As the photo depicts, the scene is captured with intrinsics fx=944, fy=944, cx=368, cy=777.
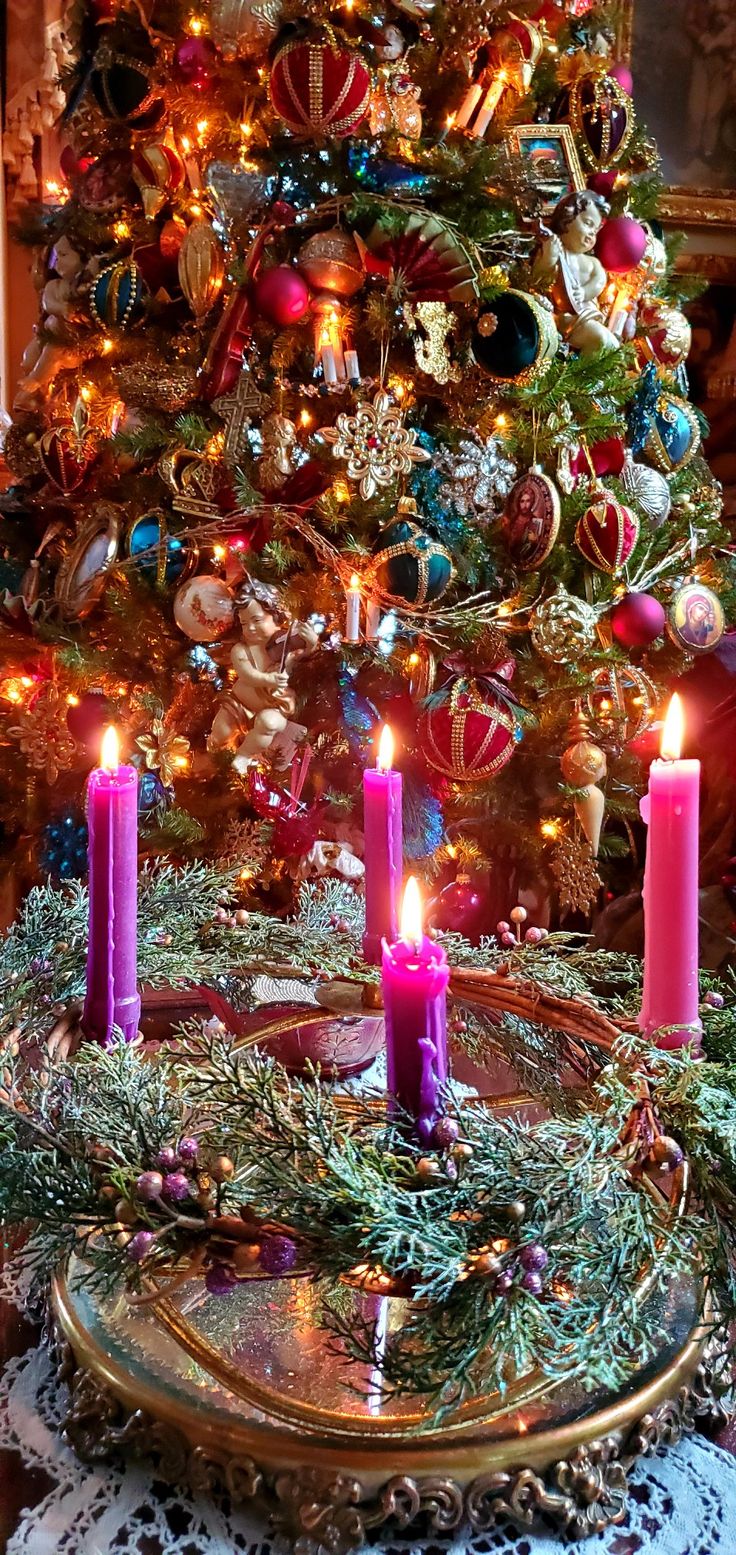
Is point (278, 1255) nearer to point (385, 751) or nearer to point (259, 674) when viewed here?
point (385, 751)

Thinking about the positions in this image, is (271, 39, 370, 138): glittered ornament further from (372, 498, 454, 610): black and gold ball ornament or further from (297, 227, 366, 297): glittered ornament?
(372, 498, 454, 610): black and gold ball ornament

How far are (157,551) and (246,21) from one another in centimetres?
72

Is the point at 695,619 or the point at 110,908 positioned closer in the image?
the point at 110,908

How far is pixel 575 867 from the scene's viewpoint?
1.48 meters

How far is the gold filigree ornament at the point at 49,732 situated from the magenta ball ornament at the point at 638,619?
844 millimetres

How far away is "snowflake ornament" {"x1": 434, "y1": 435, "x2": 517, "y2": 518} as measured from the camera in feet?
4.47

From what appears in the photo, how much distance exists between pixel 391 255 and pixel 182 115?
1.50ft

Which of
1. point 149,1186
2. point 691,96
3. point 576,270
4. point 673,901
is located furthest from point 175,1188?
point 691,96

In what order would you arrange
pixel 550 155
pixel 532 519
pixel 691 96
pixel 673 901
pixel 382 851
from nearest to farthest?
pixel 673 901 < pixel 382 851 < pixel 532 519 < pixel 550 155 < pixel 691 96

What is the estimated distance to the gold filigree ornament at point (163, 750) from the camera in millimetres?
1383

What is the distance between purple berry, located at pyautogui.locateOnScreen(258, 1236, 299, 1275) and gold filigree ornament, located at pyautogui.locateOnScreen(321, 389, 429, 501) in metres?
1.07

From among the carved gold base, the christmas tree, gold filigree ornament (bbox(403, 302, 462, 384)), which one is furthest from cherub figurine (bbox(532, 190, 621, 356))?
the carved gold base

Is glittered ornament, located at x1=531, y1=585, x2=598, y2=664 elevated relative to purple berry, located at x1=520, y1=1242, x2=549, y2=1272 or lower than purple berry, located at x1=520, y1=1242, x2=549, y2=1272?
elevated

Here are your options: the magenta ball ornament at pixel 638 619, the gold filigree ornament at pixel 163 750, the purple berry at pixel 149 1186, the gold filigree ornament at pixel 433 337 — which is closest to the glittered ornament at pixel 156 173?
the gold filigree ornament at pixel 433 337
